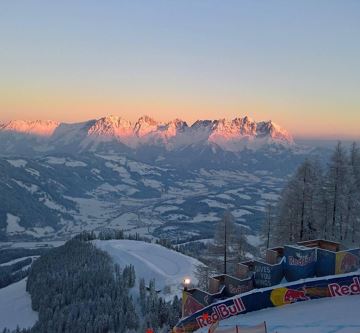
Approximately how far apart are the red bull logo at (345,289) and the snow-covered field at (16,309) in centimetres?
9181

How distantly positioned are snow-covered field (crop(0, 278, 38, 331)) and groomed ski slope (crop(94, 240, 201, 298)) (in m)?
23.7

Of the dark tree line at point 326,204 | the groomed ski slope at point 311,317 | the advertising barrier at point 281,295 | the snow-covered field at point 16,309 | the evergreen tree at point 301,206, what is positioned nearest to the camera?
the groomed ski slope at point 311,317

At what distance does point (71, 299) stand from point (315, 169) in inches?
2524

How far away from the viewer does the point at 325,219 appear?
60.1 m

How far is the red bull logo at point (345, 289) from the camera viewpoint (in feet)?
106

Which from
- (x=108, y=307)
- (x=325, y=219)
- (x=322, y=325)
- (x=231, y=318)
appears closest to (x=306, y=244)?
(x=231, y=318)

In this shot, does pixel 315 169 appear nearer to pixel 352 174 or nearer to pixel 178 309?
pixel 352 174

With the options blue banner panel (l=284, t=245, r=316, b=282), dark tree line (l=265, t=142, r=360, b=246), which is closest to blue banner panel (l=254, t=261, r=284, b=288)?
blue banner panel (l=284, t=245, r=316, b=282)

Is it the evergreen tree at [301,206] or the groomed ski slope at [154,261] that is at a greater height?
the evergreen tree at [301,206]

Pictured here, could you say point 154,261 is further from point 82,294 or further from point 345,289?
point 345,289

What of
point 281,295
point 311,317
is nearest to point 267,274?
point 281,295

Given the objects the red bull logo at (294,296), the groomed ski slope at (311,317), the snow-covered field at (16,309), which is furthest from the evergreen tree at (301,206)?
the snow-covered field at (16,309)

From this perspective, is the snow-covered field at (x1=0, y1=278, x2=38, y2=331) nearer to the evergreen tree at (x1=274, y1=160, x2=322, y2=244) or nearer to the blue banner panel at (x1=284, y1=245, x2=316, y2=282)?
the evergreen tree at (x1=274, y1=160, x2=322, y2=244)

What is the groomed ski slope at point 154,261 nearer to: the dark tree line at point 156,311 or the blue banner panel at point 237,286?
the dark tree line at point 156,311
